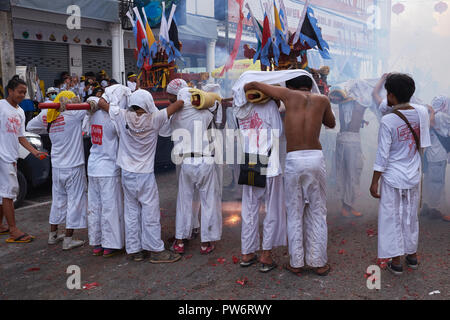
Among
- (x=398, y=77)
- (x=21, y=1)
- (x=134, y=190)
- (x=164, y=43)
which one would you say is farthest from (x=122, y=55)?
(x=398, y=77)

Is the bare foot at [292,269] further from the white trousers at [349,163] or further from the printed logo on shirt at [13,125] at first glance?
the printed logo on shirt at [13,125]

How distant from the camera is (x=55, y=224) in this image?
16.3ft

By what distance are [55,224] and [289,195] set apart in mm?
2837

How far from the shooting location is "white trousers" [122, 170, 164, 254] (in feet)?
14.3

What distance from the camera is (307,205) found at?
3.98 metres

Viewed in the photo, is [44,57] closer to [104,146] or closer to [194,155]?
[104,146]

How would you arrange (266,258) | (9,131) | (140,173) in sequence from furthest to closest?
(9,131) < (140,173) < (266,258)

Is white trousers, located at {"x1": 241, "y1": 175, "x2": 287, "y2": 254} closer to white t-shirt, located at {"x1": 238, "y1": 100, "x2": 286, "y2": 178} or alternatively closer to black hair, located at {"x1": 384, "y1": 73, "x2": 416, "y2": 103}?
white t-shirt, located at {"x1": 238, "y1": 100, "x2": 286, "y2": 178}

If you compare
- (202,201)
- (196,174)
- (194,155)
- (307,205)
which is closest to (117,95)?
(194,155)

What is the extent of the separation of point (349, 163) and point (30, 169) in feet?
16.1

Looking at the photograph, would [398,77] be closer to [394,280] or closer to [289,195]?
[289,195]

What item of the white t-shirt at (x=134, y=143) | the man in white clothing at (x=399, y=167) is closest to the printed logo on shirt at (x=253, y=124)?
the white t-shirt at (x=134, y=143)

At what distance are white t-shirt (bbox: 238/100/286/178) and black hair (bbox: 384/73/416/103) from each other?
3.55ft

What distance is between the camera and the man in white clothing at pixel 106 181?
14.8 ft
